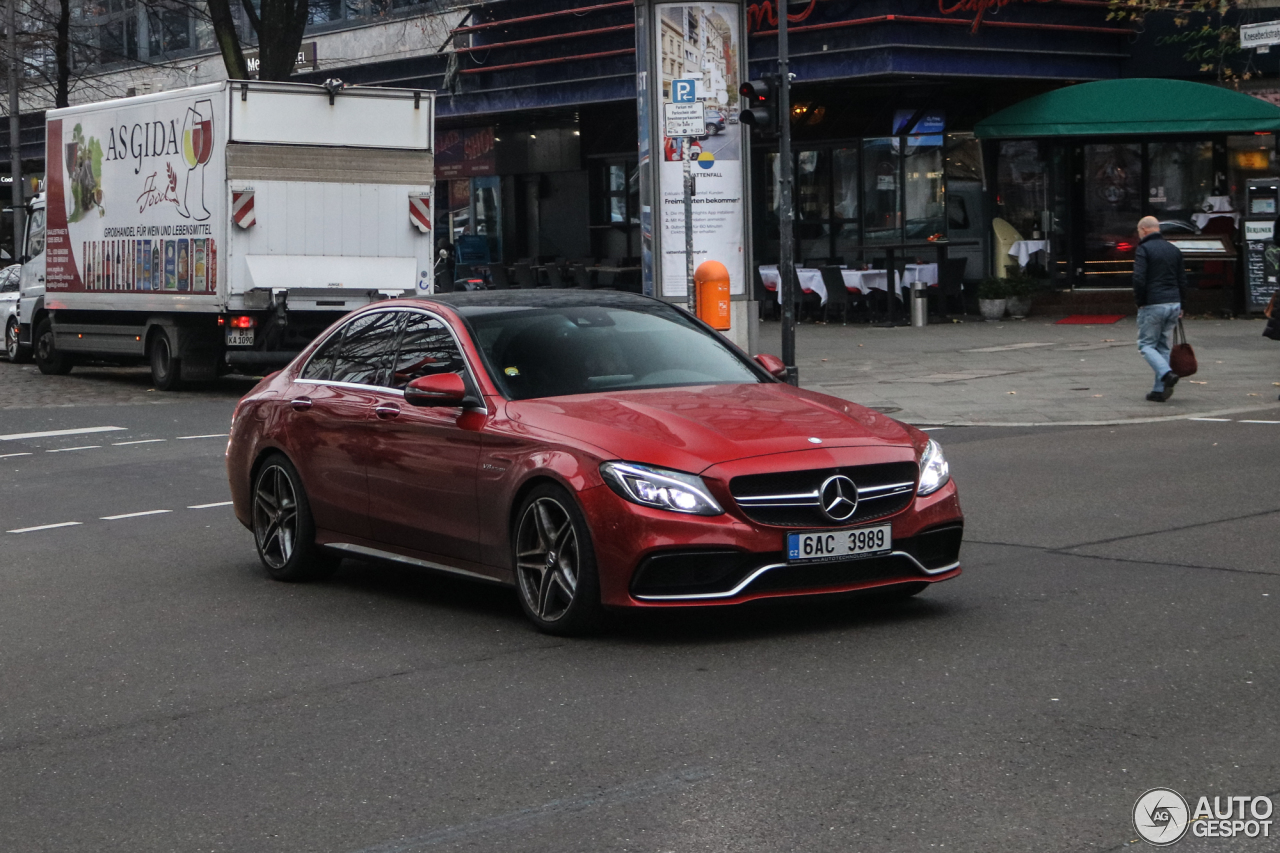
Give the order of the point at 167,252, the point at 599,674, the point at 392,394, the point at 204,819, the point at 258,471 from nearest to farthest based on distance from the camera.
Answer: the point at 204,819 → the point at 599,674 → the point at 392,394 → the point at 258,471 → the point at 167,252

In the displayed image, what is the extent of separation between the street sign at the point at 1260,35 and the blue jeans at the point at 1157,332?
1027cm

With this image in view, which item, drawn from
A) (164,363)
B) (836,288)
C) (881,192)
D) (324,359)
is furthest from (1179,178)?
(324,359)

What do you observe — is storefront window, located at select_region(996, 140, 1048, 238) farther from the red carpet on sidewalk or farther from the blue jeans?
the blue jeans

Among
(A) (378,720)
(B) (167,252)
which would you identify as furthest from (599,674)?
(B) (167,252)

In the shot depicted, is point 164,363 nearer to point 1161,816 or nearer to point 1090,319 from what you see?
point 1090,319

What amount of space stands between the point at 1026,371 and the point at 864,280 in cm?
884

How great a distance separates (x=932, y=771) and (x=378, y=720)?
1958mm

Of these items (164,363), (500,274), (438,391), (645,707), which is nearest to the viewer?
(645,707)

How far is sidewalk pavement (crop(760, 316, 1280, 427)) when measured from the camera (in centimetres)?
1731

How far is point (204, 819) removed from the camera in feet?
16.9

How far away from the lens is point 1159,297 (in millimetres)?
17719

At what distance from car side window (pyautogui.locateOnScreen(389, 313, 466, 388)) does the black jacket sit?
418 inches

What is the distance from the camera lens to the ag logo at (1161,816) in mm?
4652

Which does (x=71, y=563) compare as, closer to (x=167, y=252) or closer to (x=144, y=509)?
(x=144, y=509)
